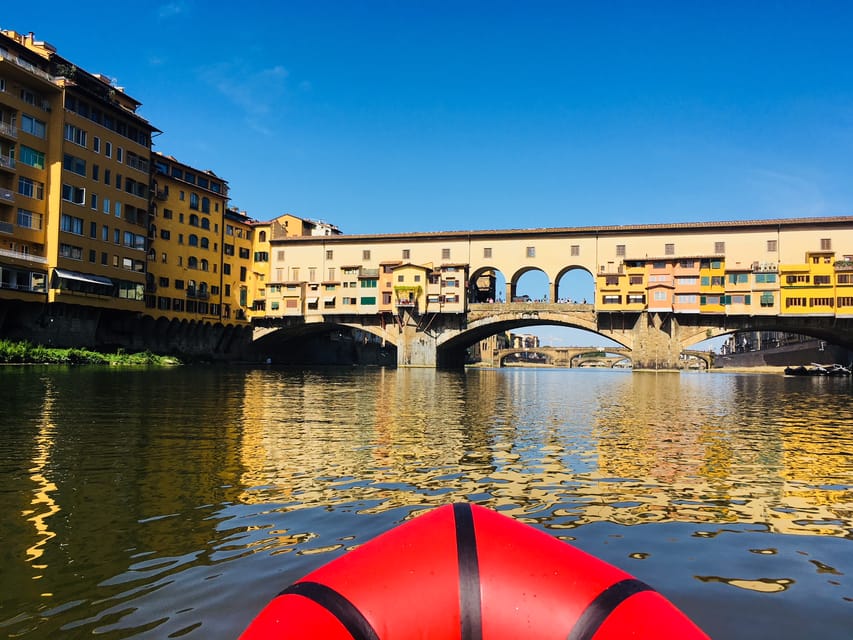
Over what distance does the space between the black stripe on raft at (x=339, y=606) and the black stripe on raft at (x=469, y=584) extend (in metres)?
0.35

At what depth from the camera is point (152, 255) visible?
57.6 meters

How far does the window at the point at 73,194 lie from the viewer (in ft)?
148

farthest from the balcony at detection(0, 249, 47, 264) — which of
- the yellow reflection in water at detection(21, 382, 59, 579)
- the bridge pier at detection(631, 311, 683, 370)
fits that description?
the bridge pier at detection(631, 311, 683, 370)

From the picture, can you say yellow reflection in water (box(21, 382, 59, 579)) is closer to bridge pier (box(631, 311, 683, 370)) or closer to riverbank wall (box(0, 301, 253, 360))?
riverbank wall (box(0, 301, 253, 360))

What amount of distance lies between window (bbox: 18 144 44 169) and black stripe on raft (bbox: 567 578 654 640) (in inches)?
1986

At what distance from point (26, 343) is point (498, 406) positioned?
113 ft

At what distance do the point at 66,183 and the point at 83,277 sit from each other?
275 inches

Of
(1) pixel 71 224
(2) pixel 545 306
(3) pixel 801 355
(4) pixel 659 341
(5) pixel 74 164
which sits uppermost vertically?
(5) pixel 74 164

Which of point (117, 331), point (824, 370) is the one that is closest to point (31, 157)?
point (117, 331)

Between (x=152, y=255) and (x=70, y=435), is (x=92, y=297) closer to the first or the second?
(x=152, y=255)

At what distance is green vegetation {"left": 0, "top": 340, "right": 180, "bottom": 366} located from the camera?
3791 centimetres

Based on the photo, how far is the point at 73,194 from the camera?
45.9 metres

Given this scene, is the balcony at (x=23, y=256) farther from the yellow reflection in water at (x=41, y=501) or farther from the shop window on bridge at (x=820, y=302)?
the shop window on bridge at (x=820, y=302)

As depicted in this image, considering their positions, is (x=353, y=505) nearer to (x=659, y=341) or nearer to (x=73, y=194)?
(x=73, y=194)
